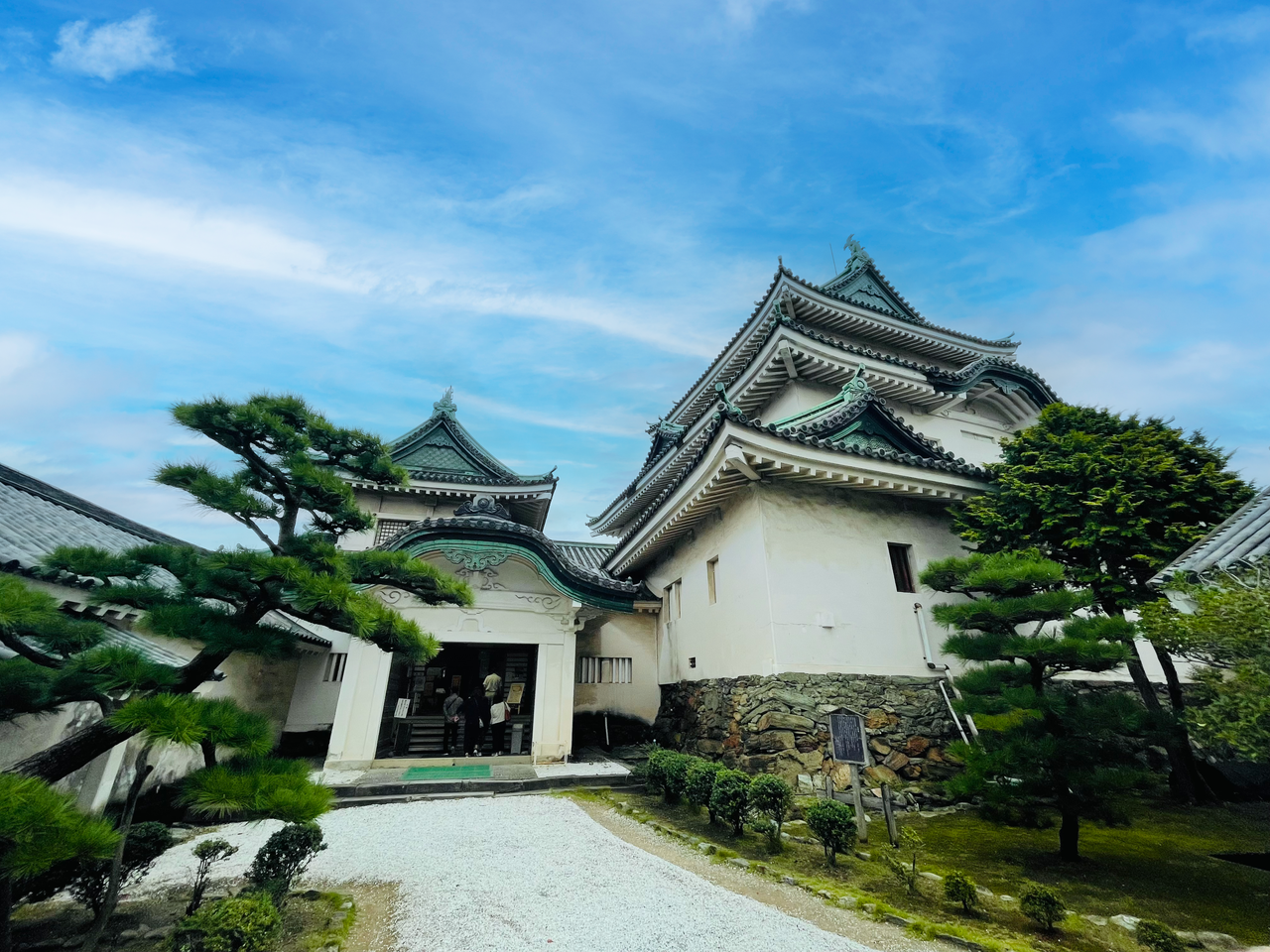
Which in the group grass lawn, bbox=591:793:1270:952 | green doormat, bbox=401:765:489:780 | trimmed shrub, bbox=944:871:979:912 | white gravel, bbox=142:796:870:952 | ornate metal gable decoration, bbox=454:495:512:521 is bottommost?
white gravel, bbox=142:796:870:952

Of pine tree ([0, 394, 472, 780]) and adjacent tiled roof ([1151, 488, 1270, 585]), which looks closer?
pine tree ([0, 394, 472, 780])

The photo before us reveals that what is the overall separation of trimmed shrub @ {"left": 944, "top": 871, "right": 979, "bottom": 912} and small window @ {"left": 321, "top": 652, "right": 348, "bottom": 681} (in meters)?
12.0

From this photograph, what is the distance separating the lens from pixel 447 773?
375 inches

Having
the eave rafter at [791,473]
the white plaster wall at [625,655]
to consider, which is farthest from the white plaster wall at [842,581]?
the white plaster wall at [625,655]

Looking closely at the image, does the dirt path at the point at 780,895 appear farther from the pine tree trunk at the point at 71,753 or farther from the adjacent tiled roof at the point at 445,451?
the adjacent tiled roof at the point at 445,451

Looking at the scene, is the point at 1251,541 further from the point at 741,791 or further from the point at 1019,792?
the point at 741,791

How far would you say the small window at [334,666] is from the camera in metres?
11.8

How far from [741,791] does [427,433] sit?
594 inches

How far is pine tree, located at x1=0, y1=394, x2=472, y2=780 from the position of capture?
3100mm

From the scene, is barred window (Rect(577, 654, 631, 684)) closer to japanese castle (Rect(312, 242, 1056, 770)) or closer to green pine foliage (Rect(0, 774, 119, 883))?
japanese castle (Rect(312, 242, 1056, 770))

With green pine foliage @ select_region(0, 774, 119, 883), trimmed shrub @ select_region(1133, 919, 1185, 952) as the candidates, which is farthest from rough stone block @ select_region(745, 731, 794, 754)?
green pine foliage @ select_region(0, 774, 119, 883)

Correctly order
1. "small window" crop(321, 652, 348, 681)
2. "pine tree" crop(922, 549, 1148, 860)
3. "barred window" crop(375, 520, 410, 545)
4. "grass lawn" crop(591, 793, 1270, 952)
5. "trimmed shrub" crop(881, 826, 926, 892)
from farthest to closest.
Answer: "barred window" crop(375, 520, 410, 545)
"small window" crop(321, 652, 348, 681)
"pine tree" crop(922, 549, 1148, 860)
"trimmed shrub" crop(881, 826, 926, 892)
"grass lawn" crop(591, 793, 1270, 952)

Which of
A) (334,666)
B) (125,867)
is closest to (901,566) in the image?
(125,867)

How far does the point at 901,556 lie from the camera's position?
357 inches
